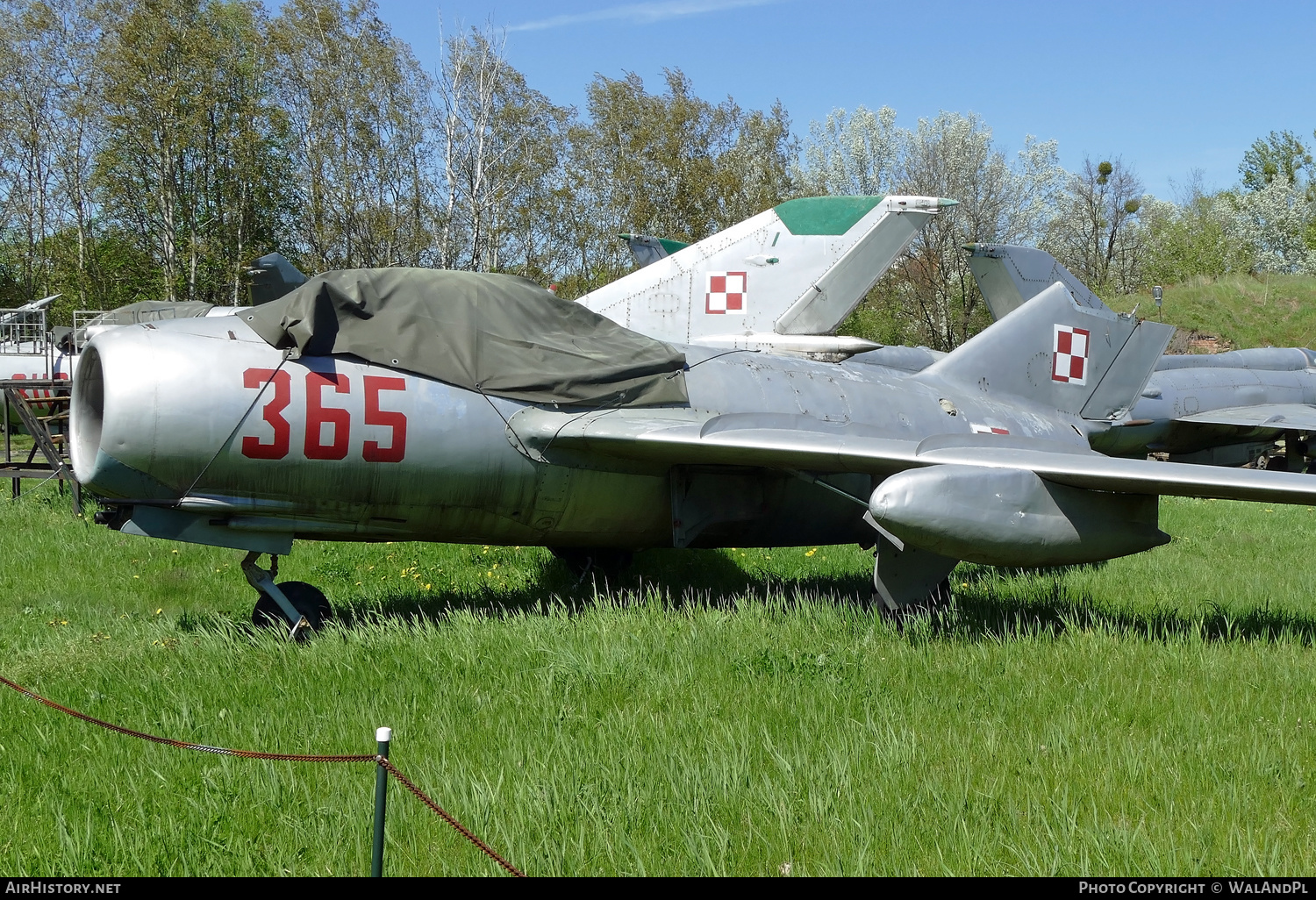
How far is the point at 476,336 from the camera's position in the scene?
22.8ft

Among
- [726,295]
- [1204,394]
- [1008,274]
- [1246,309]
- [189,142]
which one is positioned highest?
[189,142]

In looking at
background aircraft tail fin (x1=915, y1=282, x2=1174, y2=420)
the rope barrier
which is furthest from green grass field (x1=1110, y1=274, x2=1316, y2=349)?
the rope barrier

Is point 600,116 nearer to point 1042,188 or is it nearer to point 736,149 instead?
point 736,149

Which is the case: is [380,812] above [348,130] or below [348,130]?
below

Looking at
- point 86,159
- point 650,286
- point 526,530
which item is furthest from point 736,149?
point 526,530

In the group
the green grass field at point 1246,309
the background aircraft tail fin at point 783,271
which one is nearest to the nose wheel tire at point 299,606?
the background aircraft tail fin at point 783,271

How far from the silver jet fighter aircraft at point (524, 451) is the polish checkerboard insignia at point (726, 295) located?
7.53ft

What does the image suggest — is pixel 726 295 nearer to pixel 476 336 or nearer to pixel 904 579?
pixel 476 336

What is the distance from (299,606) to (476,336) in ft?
7.18

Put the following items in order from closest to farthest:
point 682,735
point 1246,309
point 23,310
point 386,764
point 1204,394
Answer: point 386,764
point 682,735
point 1204,394
point 23,310
point 1246,309

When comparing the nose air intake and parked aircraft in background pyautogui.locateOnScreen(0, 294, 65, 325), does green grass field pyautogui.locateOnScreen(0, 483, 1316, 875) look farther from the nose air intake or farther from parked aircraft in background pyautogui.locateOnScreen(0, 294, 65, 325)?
parked aircraft in background pyautogui.locateOnScreen(0, 294, 65, 325)

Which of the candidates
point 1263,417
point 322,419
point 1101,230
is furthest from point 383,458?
point 1101,230

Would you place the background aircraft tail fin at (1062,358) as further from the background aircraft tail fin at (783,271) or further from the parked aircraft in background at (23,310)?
the parked aircraft in background at (23,310)

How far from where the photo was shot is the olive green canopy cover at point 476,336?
6.46 m
